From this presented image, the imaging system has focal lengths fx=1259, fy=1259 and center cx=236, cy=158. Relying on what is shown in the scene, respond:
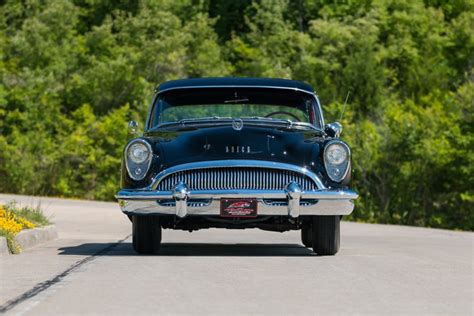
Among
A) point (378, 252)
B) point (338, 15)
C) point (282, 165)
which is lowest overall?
point (378, 252)

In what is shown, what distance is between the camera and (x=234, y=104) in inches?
552

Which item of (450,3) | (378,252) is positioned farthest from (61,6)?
(378,252)

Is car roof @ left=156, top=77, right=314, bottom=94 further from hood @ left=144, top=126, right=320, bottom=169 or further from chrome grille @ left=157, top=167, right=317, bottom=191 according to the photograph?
chrome grille @ left=157, top=167, right=317, bottom=191

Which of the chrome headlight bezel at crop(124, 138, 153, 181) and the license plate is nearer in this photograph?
the license plate

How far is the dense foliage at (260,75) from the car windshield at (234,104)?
27.7 metres

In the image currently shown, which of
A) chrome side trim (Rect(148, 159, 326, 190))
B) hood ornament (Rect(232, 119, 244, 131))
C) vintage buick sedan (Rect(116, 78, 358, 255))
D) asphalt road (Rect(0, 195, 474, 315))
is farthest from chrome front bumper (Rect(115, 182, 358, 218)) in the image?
hood ornament (Rect(232, 119, 244, 131))

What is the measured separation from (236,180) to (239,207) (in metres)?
0.26

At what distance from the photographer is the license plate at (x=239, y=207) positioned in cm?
1195

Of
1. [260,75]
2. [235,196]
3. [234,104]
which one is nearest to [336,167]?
[235,196]

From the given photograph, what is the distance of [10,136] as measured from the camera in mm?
48969

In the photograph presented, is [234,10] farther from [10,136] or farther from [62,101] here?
[10,136]

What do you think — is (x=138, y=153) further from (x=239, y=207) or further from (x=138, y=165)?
(x=239, y=207)

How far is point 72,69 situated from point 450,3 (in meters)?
23.6

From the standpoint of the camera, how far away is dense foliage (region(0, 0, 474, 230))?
143 feet
